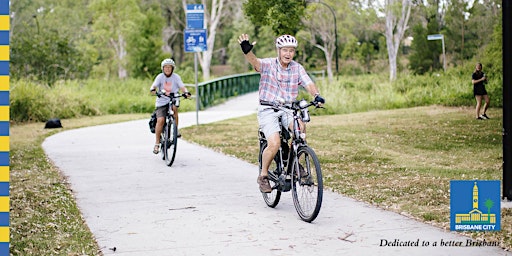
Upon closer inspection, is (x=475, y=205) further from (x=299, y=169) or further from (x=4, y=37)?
(x=4, y=37)

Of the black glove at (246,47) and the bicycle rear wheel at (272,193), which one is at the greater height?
the black glove at (246,47)

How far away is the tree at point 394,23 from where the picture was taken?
47.7 metres

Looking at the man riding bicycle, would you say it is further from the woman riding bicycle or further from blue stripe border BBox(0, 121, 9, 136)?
the woman riding bicycle

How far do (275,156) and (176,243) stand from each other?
1834 mm

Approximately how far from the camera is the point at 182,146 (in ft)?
52.3

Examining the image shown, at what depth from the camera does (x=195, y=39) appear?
20.5 m

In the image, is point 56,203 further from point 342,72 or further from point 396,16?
point 342,72

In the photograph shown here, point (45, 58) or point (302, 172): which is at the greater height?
point (45, 58)

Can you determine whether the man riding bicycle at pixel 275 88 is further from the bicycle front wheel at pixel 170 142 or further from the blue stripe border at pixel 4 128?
the bicycle front wheel at pixel 170 142

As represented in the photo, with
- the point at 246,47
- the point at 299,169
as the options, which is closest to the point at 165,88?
the point at 246,47

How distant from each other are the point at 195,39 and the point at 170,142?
27.3ft

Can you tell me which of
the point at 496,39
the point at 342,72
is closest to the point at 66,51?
the point at 496,39

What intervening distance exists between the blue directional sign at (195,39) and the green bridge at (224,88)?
34.4 ft

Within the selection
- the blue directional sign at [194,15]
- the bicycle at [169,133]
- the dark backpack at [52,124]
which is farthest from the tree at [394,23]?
the bicycle at [169,133]
